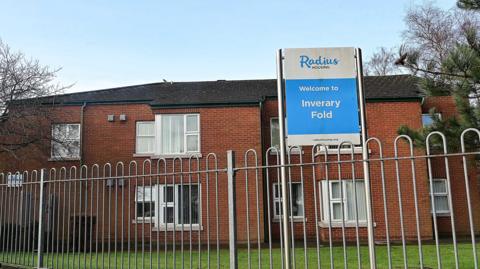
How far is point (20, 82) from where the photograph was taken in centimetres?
1611

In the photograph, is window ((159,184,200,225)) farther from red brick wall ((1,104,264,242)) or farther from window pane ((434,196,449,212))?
window pane ((434,196,449,212))

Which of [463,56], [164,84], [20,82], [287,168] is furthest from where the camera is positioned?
[164,84]

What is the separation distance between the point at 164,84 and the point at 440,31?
17.6 m

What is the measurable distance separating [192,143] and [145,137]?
264cm

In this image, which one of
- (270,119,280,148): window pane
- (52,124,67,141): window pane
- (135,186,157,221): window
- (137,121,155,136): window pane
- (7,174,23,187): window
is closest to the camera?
(135,186,157,221): window

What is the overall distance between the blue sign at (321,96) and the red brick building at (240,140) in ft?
33.2

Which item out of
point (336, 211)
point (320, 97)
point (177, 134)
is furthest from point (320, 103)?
point (177, 134)

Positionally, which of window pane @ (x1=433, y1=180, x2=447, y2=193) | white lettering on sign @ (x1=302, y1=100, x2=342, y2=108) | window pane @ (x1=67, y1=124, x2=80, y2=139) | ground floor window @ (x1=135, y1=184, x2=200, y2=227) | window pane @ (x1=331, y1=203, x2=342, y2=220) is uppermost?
window pane @ (x1=67, y1=124, x2=80, y2=139)

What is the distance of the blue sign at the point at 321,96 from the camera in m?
6.03

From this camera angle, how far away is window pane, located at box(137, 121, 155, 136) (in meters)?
20.6

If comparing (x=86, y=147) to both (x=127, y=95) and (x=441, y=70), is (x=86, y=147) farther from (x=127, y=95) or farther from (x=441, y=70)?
(x=441, y=70)

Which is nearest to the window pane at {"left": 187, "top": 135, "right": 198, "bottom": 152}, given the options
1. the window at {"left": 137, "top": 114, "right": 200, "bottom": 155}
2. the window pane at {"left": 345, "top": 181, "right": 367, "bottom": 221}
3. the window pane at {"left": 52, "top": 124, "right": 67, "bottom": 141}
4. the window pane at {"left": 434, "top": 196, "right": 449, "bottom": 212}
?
the window at {"left": 137, "top": 114, "right": 200, "bottom": 155}

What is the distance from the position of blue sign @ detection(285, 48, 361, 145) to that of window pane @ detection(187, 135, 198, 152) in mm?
13047

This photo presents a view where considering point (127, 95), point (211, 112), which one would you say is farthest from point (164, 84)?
point (211, 112)
